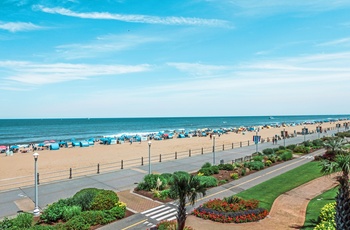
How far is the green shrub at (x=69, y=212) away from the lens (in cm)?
1347

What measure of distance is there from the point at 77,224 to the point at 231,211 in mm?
7618

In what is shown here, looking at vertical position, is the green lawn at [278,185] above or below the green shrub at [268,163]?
below

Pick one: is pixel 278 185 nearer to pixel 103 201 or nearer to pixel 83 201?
pixel 103 201

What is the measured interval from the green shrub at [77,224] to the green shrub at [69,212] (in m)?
0.78

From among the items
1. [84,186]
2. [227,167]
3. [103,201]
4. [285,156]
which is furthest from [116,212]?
[285,156]

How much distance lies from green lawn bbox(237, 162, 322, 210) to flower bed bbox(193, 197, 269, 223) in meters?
1.15

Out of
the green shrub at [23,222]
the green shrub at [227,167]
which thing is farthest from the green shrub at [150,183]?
the green shrub at [23,222]

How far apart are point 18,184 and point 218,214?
17.5 meters

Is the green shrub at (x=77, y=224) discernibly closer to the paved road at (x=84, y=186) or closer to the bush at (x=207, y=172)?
the paved road at (x=84, y=186)

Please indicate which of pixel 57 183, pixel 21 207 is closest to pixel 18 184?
pixel 57 183

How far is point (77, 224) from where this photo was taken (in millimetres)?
12406

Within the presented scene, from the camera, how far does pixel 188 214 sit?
14484 millimetres

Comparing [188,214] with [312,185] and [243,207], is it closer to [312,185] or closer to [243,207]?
[243,207]

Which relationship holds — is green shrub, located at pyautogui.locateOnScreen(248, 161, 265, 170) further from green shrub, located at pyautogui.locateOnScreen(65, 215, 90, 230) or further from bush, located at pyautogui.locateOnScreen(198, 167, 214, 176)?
green shrub, located at pyautogui.locateOnScreen(65, 215, 90, 230)
